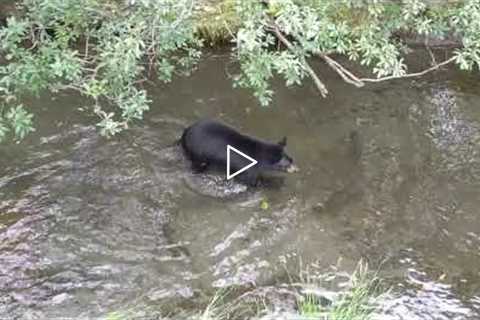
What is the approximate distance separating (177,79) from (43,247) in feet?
10.7

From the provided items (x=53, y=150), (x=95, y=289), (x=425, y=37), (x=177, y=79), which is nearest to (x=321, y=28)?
(x=95, y=289)

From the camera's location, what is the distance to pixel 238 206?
6.35 metres

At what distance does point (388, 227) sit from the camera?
20.1ft

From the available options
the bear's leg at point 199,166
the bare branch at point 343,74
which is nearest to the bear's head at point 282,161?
the bear's leg at point 199,166

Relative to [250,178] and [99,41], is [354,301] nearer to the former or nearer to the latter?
[250,178]

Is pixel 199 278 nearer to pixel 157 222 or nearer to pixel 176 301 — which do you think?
pixel 176 301

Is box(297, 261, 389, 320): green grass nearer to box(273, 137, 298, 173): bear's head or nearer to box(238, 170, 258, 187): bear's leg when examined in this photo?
box(273, 137, 298, 173): bear's head

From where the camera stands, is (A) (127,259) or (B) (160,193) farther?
(B) (160,193)

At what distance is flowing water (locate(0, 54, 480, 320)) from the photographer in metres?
5.36

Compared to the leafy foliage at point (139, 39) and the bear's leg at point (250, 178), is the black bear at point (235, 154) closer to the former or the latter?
the bear's leg at point (250, 178)

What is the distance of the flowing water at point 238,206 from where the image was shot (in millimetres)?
5363

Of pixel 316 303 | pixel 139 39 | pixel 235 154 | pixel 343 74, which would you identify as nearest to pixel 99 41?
pixel 139 39

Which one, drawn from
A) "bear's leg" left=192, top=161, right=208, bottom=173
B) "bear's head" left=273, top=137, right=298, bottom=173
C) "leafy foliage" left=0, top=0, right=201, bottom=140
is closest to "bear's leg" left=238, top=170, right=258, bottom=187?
"bear's head" left=273, top=137, right=298, bottom=173

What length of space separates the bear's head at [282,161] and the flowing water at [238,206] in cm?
16
